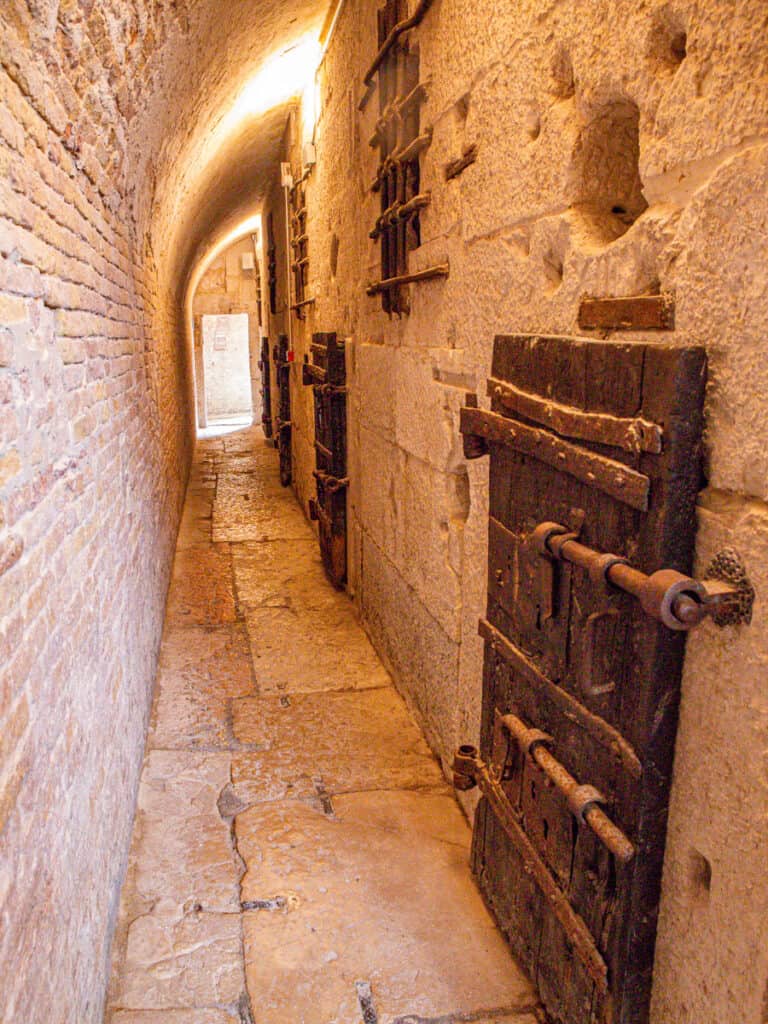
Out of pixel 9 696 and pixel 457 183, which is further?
pixel 457 183

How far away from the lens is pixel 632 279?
158 cm

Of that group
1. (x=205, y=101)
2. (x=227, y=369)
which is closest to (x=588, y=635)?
(x=205, y=101)

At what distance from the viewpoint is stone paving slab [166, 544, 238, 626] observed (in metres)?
4.98

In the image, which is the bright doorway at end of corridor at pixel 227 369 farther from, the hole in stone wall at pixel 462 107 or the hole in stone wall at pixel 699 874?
the hole in stone wall at pixel 699 874

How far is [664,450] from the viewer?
138 centimetres

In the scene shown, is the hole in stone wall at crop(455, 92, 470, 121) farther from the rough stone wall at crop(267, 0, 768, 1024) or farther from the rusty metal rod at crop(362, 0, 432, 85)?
the rusty metal rod at crop(362, 0, 432, 85)

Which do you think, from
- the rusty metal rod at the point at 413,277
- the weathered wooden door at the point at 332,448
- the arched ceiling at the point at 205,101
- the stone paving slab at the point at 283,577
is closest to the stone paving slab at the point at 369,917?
the rusty metal rod at the point at 413,277

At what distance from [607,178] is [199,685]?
3137 millimetres

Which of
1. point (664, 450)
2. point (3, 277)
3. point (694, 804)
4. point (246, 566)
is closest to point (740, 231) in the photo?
point (664, 450)

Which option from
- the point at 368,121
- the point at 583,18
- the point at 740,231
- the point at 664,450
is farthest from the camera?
the point at 368,121

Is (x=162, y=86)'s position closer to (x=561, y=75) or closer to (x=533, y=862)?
(x=561, y=75)

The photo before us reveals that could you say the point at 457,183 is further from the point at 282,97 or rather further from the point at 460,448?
the point at 282,97

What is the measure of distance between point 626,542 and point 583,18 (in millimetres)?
1181

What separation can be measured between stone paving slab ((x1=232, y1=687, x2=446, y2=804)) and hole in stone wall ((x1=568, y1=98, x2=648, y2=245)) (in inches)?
87.6
